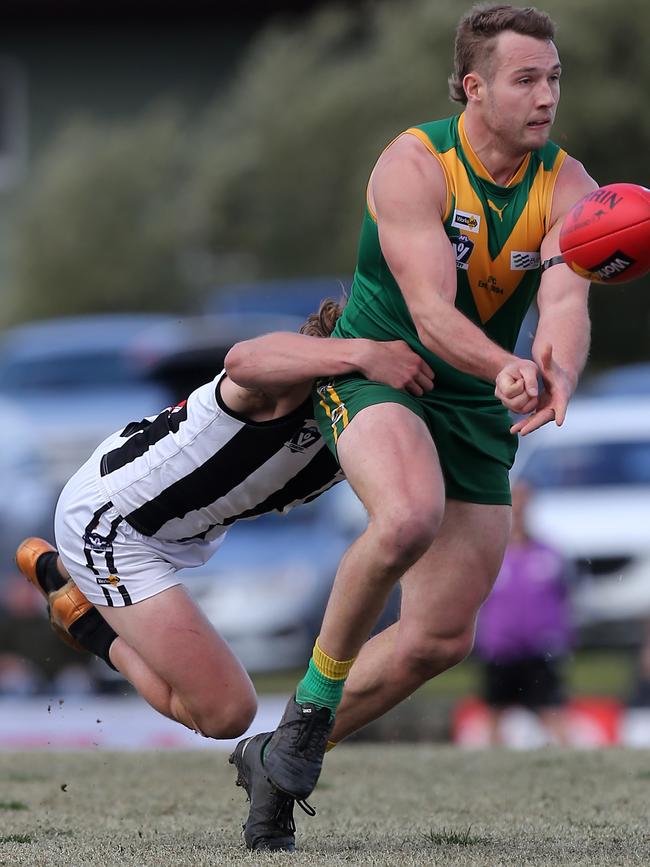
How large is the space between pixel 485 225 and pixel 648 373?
9899 mm

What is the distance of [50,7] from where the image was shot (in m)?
33.2

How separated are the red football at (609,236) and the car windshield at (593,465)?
30.3ft

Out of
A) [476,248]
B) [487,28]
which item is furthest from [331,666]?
[487,28]

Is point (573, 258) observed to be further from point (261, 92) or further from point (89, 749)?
point (261, 92)

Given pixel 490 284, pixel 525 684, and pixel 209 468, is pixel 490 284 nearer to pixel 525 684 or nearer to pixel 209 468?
pixel 209 468

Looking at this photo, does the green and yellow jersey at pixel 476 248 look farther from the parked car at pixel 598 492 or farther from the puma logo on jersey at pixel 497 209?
the parked car at pixel 598 492

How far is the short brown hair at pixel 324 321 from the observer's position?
220 inches

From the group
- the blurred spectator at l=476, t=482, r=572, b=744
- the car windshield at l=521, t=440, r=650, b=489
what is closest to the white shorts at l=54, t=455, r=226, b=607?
the blurred spectator at l=476, t=482, r=572, b=744

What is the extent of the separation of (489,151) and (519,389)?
0.91m

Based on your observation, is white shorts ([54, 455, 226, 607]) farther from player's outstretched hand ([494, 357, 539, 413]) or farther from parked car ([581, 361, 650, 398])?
parked car ([581, 361, 650, 398])

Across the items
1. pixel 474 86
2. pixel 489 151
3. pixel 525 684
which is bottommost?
pixel 525 684

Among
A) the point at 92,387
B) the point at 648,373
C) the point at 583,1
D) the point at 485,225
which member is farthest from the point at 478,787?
→ the point at 583,1

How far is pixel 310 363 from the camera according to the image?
A: 5.07 metres

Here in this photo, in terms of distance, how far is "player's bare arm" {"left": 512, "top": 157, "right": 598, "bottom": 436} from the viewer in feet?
15.9
